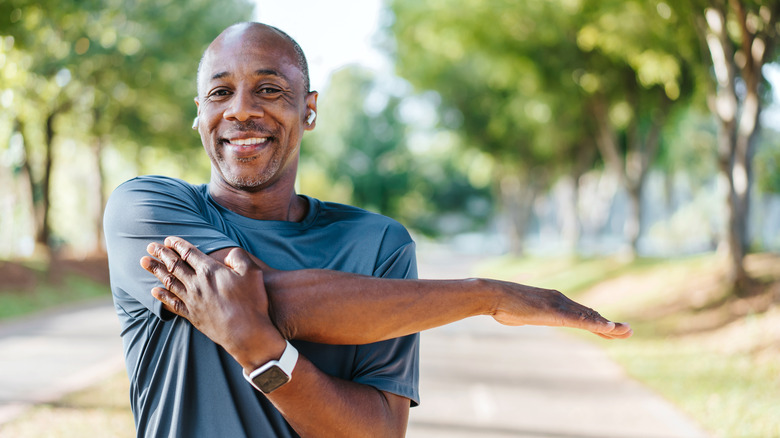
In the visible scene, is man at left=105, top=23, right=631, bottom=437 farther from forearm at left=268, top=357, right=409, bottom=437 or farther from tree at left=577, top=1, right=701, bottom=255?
tree at left=577, top=1, right=701, bottom=255

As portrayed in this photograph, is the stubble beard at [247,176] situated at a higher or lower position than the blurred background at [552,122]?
lower

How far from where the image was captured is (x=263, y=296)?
1.65 m

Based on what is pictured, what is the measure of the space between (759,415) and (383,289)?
7810 mm

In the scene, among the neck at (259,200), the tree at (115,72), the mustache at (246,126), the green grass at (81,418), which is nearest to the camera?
the mustache at (246,126)

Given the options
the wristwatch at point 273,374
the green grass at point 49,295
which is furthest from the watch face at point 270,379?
the green grass at point 49,295

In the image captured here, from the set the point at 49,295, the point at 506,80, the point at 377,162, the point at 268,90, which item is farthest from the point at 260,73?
the point at 377,162

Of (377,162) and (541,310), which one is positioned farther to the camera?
(377,162)

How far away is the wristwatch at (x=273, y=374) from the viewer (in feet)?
5.14

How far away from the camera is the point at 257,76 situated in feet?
6.38

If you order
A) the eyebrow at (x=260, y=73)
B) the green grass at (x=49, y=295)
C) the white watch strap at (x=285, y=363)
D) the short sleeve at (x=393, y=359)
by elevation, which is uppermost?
the green grass at (x=49, y=295)

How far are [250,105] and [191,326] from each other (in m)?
0.59

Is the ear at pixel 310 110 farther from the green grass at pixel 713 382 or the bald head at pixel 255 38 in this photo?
the green grass at pixel 713 382

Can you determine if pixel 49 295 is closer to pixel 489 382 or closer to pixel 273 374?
pixel 489 382

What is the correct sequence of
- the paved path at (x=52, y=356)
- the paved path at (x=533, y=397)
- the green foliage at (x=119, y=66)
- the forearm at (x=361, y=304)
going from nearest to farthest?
1. the forearm at (x=361, y=304)
2. the paved path at (x=533, y=397)
3. the paved path at (x=52, y=356)
4. the green foliage at (x=119, y=66)
